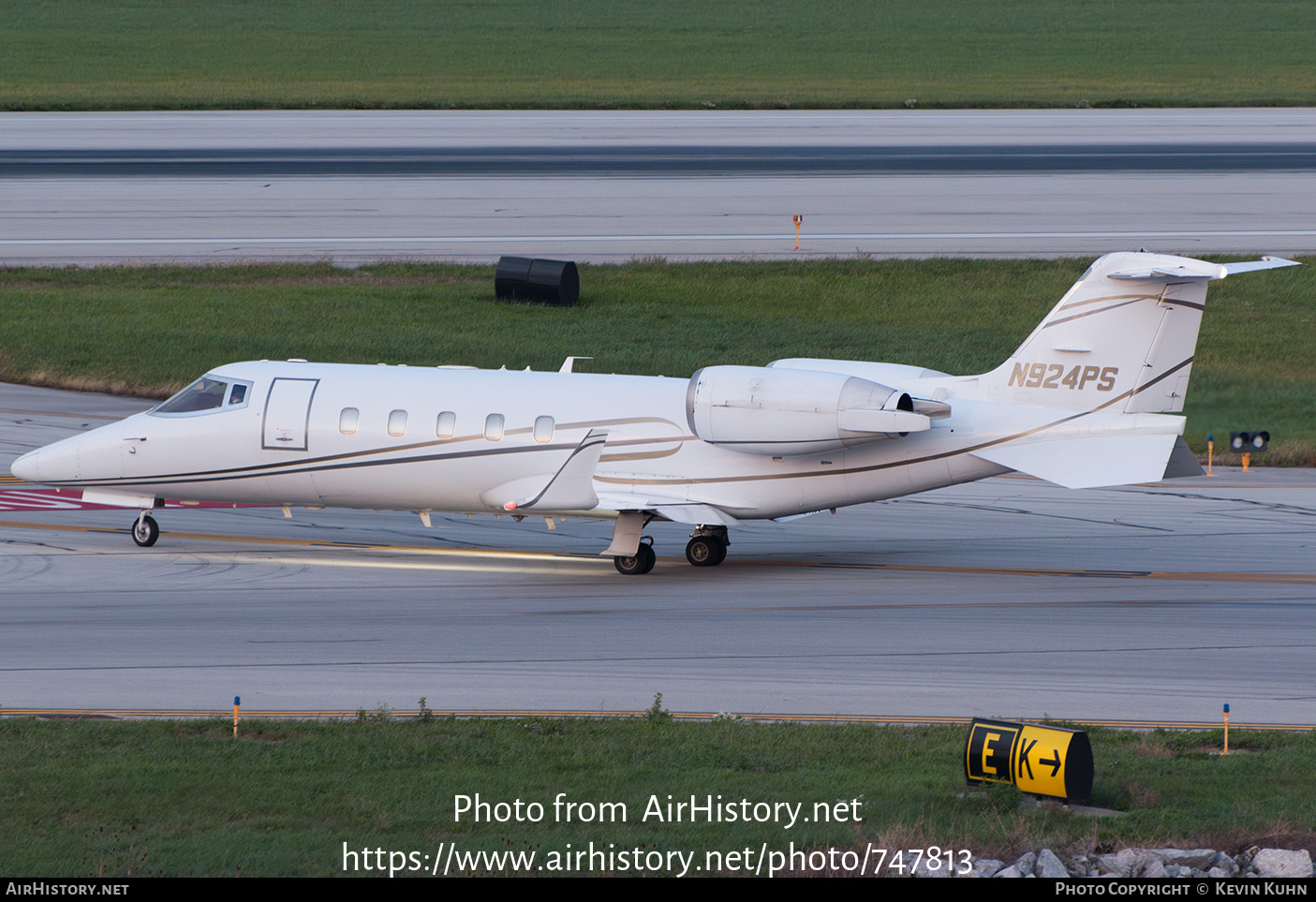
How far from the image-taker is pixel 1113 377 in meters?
22.0

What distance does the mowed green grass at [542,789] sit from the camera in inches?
502

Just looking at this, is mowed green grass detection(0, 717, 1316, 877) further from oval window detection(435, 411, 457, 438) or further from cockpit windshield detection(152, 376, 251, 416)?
cockpit windshield detection(152, 376, 251, 416)

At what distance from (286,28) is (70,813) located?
89887mm

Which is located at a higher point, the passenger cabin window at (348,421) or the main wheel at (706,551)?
the passenger cabin window at (348,421)

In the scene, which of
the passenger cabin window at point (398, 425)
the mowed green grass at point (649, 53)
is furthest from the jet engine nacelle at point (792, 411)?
the mowed green grass at point (649, 53)

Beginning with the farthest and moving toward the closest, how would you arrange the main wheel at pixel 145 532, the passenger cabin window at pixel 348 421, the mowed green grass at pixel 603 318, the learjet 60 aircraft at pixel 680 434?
1. the mowed green grass at pixel 603 318
2. the main wheel at pixel 145 532
3. the passenger cabin window at pixel 348 421
4. the learjet 60 aircraft at pixel 680 434

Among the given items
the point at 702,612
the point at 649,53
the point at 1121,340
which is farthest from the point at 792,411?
the point at 649,53

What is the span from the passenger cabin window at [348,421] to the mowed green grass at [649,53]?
156 feet

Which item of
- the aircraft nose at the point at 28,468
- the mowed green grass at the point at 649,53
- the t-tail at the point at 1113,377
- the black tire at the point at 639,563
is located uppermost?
the mowed green grass at the point at 649,53

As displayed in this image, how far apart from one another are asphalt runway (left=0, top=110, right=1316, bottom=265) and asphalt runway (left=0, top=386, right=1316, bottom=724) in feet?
63.0

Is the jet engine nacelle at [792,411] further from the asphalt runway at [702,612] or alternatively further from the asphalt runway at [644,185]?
the asphalt runway at [644,185]

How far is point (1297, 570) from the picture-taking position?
2342 cm

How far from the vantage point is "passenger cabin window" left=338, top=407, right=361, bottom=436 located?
23969 mm

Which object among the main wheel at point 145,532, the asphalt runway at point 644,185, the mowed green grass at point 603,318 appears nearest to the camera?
the main wheel at point 145,532
